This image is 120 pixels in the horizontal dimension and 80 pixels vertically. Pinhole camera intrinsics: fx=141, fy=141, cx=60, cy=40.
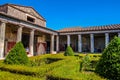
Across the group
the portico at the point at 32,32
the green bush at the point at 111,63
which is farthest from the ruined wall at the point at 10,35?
the green bush at the point at 111,63

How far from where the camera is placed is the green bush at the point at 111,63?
6.27 metres

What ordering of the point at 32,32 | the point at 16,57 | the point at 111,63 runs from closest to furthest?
the point at 111,63
the point at 16,57
the point at 32,32

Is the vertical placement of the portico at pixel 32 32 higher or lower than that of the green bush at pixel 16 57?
higher

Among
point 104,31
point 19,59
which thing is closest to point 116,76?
point 19,59

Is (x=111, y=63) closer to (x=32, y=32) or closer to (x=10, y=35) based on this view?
(x=32, y=32)

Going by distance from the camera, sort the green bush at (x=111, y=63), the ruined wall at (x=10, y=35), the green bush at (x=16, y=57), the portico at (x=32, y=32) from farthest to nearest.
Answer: the ruined wall at (x=10, y=35) → the portico at (x=32, y=32) → the green bush at (x=16, y=57) → the green bush at (x=111, y=63)

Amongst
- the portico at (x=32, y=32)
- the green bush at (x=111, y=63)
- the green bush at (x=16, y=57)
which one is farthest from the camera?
the portico at (x=32, y=32)

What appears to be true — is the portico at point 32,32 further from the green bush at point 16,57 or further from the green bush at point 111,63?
the green bush at point 111,63

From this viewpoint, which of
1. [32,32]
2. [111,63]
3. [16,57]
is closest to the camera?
[111,63]

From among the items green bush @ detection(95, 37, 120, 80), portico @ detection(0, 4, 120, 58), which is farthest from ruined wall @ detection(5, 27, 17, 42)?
green bush @ detection(95, 37, 120, 80)

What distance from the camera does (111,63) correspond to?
645 cm

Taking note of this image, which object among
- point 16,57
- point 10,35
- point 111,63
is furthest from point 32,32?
point 111,63

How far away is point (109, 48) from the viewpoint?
690 cm

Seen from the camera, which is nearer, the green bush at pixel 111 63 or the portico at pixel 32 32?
the green bush at pixel 111 63
